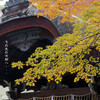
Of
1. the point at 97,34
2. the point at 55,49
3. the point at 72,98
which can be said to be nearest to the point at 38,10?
the point at 55,49

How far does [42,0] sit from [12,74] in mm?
7009

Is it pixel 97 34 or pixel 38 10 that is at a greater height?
pixel 38 10

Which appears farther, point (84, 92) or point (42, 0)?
point (84, 92)

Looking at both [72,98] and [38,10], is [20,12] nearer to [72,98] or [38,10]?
[38,10]

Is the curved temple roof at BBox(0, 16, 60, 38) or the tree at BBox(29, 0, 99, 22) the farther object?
the curved temple roof at BBox(0, 16, 60, 38)

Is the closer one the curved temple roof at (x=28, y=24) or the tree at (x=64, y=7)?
the tree at (x=64, y=7)

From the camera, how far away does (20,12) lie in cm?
859

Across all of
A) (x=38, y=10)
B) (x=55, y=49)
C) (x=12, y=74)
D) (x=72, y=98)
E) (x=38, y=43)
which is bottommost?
(x=72, y=98)

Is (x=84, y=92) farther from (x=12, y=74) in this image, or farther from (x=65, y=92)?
(x=12, y=74)

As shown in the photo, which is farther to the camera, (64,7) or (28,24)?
(28,24)

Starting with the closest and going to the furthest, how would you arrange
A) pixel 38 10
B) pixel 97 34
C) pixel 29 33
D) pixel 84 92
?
pixel 97 34 → pixel 38 10 → pixel 29 33 → pixel 84 92

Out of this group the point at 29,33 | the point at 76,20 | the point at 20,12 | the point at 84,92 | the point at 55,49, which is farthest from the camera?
the point at 84,92

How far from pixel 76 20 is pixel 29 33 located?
116 inches

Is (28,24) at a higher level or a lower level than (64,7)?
lower
